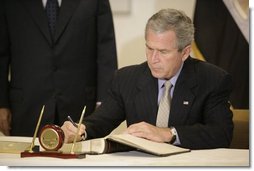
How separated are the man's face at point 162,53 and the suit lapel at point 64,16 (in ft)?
1.81

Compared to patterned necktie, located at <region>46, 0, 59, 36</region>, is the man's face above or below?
below

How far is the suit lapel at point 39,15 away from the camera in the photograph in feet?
9.86

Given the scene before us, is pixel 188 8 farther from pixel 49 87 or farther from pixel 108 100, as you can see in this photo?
pixel 49 87

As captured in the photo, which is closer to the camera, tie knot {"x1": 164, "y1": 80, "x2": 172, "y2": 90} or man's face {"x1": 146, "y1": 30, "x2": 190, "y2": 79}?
man's face {"x1": 146, "y1": 30, "x2": 190, "y2": 79}

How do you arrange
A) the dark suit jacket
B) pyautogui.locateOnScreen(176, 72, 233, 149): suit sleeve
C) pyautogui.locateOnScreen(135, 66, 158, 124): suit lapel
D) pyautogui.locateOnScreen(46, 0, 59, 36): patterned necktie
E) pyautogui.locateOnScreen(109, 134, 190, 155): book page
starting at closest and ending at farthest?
pyautogui.locateOnScreen(109, 134, 190, 155): book page < pyautogui.locateOnScreen(176, 72, 233, 149): suit sleeve < the dark suit jacket < pyautogui.locateOnScreen(135, 66, 158, 124): suit lapel < pyautogui.locateOnScreen(46, 0, 59, 36): patterned necktie

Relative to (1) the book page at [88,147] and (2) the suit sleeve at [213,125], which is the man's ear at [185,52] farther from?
(1) the book page at [88,147]

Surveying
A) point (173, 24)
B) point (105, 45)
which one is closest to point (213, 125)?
point (173, 24)

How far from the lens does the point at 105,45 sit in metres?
3.11

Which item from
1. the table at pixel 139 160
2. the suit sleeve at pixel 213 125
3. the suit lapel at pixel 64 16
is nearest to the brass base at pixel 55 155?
the table at pixel 139 160

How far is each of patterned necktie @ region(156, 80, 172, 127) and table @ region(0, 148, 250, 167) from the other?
416 millimetres

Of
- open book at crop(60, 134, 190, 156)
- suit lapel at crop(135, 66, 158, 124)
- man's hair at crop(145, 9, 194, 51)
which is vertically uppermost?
man's hair at crop(145, 9, 194, 51)

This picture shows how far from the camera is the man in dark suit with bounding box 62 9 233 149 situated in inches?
106

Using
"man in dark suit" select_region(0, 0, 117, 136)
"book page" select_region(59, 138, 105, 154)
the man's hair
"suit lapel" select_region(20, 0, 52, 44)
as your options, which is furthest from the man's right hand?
the man's hair

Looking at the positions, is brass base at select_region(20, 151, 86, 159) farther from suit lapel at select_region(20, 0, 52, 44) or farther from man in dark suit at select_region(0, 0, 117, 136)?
suit lapel at select_region(20, 0, 52, 44)
